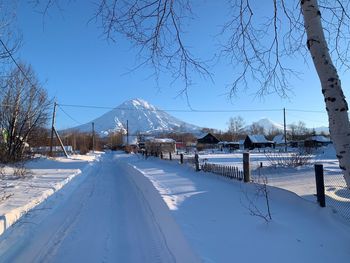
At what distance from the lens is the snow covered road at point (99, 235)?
20.9 ft

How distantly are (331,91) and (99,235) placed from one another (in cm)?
581

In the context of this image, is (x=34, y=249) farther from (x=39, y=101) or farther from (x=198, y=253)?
(x=39, y=101)

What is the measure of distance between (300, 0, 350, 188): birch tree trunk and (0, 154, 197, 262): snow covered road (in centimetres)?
313

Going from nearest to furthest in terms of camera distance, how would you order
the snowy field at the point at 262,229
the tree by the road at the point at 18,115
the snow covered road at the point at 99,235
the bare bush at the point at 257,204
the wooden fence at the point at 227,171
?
the snowy field at the point at 262,229
the snow covered road at the point at 99,235
the bare bush at the point at 257,204
the wooden fence at the point at 227,171
the tree by the road at the point at 18,115

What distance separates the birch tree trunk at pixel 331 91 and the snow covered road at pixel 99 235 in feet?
10.3

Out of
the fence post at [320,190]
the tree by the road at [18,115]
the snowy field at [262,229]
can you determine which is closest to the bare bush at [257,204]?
the snowy field at [262,229]

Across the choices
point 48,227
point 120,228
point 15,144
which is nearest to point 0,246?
point 48,227

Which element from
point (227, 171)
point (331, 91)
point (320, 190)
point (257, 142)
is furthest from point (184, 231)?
point (257, 142)

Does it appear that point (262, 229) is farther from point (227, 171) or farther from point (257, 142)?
point (257, 142)

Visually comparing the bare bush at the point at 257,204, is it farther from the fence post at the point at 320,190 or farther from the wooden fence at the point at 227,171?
the wooden fence at the point at 227,171

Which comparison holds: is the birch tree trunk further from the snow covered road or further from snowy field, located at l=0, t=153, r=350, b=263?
the snow covered road

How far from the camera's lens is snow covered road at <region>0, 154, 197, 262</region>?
6.37m

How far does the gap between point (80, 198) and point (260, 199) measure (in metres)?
6.49

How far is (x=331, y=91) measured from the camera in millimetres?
3381
